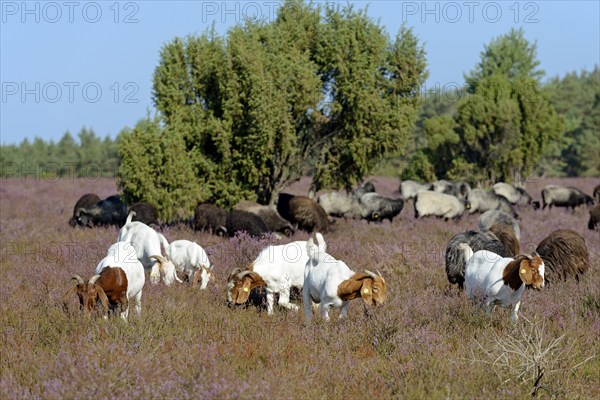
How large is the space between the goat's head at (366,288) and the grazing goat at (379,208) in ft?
56.6

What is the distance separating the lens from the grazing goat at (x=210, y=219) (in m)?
20.3

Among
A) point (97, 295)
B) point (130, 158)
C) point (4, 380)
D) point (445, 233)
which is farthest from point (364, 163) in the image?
point (4, 380)

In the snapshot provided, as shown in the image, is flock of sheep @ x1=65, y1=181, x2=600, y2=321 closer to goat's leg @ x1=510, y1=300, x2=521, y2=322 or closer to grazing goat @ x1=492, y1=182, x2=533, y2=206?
goat's leg @ x1=510, y1=300, x2=521, y2=322

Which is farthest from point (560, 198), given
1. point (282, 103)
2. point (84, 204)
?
point (84, 204)

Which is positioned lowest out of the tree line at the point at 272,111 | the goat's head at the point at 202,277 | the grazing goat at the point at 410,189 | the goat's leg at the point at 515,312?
the goat's leg at the point at 515,312

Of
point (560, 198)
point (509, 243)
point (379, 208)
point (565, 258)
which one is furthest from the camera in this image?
point (560, 198)

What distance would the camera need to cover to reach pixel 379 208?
26156 millimetres

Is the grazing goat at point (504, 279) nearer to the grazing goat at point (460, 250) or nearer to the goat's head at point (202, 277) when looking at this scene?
the grazing goat at point (460, 250)

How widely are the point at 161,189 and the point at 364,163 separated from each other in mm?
6943

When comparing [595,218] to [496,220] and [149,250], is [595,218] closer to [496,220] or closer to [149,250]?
[496,220]

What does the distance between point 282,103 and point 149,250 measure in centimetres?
990

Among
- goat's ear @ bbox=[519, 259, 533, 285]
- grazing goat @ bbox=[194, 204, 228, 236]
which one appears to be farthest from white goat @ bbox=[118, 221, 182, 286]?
grazing goat @ bbox=[194, 204, 228, 236]

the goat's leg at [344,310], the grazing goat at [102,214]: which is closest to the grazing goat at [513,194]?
the grazing goat at [102,214]

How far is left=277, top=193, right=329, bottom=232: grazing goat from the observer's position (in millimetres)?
22266
